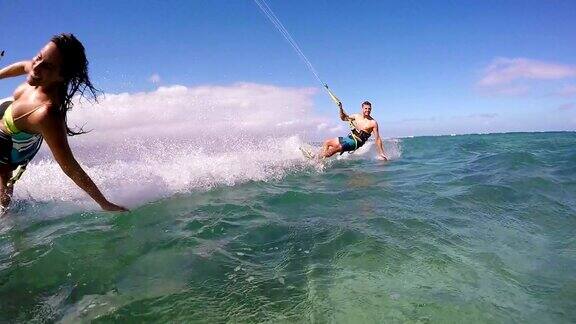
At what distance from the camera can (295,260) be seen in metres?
4.30

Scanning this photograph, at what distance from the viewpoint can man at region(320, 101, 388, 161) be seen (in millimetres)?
14234

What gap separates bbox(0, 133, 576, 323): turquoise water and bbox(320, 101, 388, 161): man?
6.69 meters

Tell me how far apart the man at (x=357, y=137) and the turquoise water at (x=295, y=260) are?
669 cm

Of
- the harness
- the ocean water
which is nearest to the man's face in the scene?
the harness

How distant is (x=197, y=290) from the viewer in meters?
3.48

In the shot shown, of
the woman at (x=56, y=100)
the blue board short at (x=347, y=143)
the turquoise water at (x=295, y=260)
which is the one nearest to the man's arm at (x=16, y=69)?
the woman at (x=56, y=100)

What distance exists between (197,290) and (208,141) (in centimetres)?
1070

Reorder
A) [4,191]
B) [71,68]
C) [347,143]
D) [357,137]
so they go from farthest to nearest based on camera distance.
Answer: [357,137] → [347,143] → [4,191] → [71,68]

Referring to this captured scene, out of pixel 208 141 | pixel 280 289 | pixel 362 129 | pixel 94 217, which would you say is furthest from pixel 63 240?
pixel 362 129

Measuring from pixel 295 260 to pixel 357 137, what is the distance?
Result: 10622mm

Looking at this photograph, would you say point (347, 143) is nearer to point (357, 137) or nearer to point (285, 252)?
point (357, 137)

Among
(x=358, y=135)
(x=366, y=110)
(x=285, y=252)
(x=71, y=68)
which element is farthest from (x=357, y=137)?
(x=71, y=68)

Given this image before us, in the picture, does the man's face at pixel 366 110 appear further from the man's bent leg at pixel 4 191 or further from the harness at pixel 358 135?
the man's bent leg at pixel 4 191

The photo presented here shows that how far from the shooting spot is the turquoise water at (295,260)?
3193 mm
